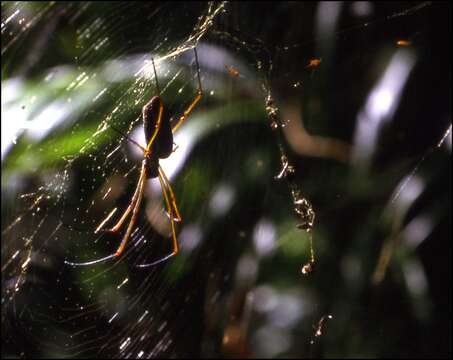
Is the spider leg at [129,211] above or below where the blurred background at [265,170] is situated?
below

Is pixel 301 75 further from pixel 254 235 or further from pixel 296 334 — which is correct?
pixel 296 334

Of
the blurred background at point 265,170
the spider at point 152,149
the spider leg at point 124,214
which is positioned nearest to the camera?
the spider at point 152,149

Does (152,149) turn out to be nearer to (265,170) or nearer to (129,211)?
(129,211)

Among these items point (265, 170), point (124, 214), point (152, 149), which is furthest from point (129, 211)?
point (265, 170)

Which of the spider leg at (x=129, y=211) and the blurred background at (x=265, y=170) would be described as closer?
the spider leg at (x=129, y=211)

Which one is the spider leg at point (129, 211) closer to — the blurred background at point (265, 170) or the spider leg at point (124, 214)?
the spider leg at point (124, 214)

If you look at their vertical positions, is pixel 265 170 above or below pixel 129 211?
above

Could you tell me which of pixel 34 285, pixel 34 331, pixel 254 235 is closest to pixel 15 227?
pixel 34 285

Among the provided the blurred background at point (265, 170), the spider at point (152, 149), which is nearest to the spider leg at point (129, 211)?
the spider at point (152, 149)
